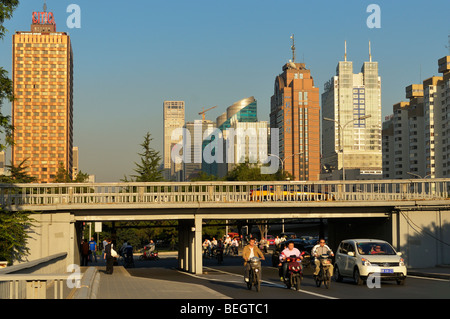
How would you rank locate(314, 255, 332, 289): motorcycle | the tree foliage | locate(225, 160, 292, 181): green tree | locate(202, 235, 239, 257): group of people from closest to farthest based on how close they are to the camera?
locate(314, 255, 332, 289): motorcycle < the tree foliage < locate(202, 235, 239, 257): group of people < locate(225, 160, 292, 181): green tree

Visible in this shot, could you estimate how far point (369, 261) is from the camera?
24438 mm

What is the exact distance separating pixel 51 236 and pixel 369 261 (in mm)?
17263

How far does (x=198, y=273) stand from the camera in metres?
37.4

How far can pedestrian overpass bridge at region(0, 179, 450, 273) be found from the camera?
116 ft

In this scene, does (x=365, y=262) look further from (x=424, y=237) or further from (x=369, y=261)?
(x=424, y=237)

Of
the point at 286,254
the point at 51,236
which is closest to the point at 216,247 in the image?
the point at 51,236

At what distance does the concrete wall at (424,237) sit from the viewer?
36906 mm

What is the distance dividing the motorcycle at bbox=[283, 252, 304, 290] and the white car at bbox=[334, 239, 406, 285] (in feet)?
10.4

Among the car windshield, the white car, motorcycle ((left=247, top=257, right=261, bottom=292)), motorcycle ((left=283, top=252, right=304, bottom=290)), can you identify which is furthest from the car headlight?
motorcycle ((left=247, top=257, right=261, bottom=292))

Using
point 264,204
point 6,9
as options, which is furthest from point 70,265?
point 6,9

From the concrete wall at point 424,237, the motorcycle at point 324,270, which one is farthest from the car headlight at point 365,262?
the concrete wall at point 424,237

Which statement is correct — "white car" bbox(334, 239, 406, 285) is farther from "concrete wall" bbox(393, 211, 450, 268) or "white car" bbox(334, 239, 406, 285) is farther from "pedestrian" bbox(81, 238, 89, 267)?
"pedestrian" bbox(81, 238, 89, 267)

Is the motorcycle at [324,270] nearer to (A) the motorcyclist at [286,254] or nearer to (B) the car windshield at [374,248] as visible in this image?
(A) the motorcyclist at [286,254]

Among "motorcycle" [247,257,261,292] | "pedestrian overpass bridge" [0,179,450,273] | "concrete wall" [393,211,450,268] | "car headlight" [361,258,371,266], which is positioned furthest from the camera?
"concrete wall" [393,211,450,268]
